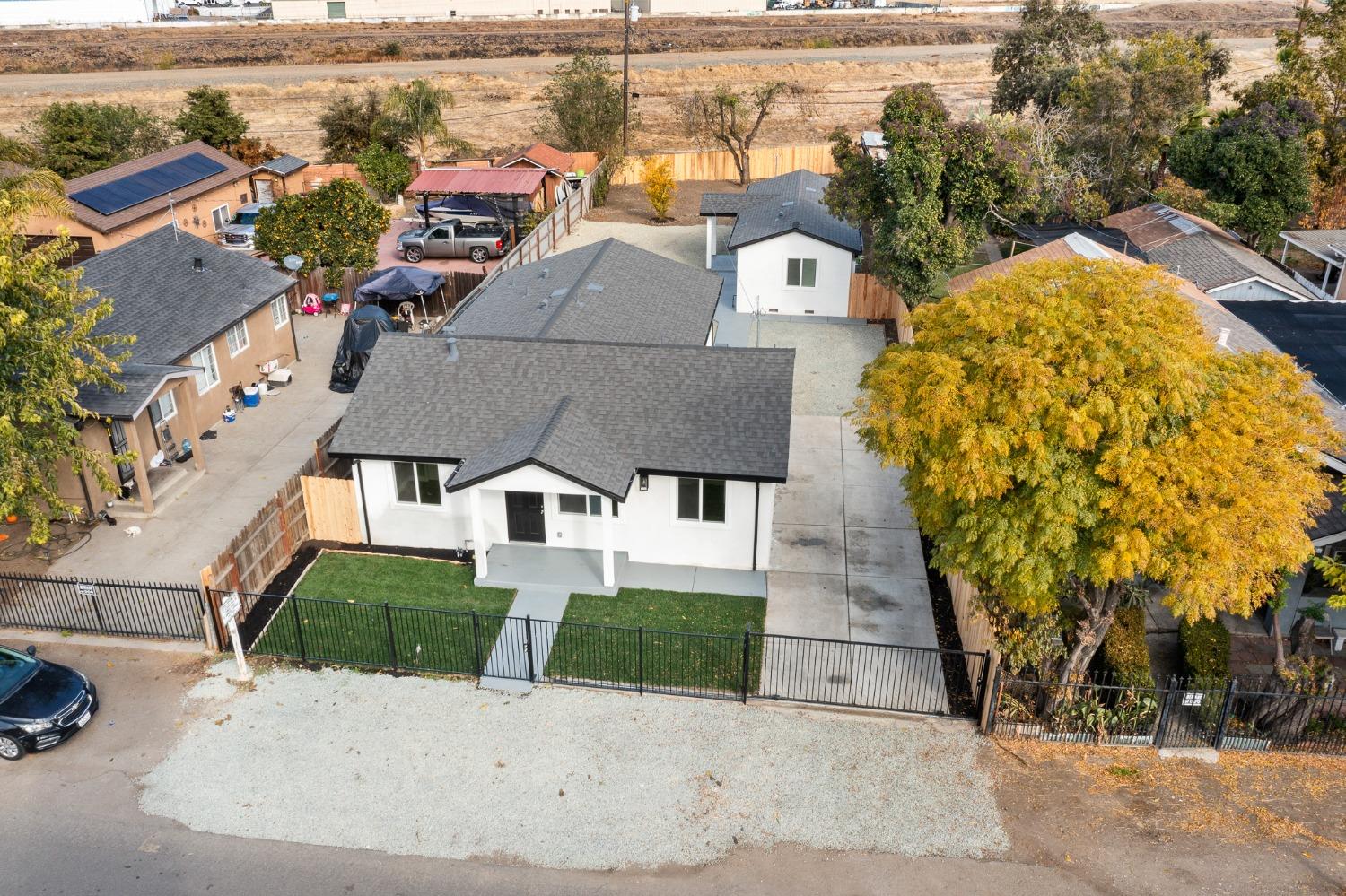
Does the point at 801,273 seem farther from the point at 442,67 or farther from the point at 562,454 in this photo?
the point at 442,67

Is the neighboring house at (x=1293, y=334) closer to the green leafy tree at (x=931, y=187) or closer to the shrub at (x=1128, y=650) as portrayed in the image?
the green leafy tree at (x=931, y=187)

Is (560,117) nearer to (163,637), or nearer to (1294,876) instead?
(163,637)

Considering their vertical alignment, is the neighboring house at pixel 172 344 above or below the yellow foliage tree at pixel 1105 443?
below

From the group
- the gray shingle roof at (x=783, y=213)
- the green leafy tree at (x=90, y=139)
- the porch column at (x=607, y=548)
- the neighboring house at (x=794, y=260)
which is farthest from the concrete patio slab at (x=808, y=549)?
the green leafy tree at (x=90, y=139)

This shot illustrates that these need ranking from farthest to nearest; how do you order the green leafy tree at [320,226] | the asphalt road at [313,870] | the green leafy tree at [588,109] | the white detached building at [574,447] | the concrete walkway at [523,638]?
1. the green leafy tree at [588,109]
2. the green leafy tree at [320,226]
3. the white detached building at [574,447]
4. the concrete walkway at [523,638]
5. the asphalt road at [313,870]

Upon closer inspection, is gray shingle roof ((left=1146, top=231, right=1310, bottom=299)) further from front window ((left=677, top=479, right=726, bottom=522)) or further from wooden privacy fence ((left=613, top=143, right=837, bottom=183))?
wooden privacy fence ((left=613, top=143, right=837, bottom=183))

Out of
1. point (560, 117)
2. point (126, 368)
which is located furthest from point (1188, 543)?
point (560, 117)
